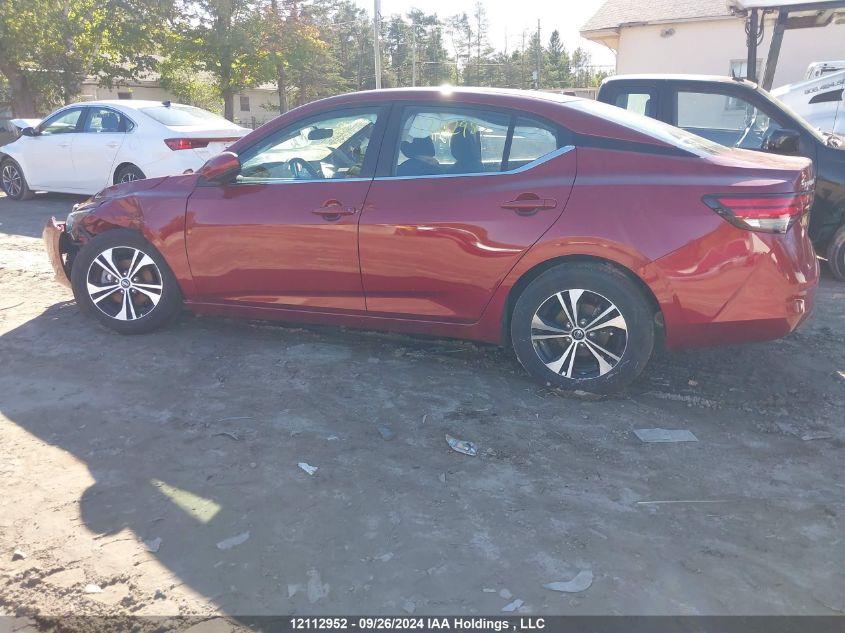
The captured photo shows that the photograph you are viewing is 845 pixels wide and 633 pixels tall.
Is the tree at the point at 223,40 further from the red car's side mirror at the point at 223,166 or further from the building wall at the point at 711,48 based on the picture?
the red car's side mirror at the point at 223,166

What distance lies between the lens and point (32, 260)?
298 inches

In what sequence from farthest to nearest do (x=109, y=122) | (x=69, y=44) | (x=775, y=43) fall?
(x=69, y=44), (x=109, y=122), (x=775, y=43)

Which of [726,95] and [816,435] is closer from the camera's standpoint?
[816,435]

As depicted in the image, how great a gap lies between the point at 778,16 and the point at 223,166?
755 centimetres

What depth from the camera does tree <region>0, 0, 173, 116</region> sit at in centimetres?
2222

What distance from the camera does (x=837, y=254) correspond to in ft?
21.5

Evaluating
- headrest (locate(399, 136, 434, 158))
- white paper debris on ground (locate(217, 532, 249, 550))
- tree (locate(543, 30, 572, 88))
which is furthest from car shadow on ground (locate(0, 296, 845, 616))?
tree (locate(543, 30, 572, 88))

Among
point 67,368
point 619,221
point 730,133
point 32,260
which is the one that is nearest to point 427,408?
point 619,221

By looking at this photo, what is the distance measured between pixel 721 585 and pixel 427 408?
6.06 feet

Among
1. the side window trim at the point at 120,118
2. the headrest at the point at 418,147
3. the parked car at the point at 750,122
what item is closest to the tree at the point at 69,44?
the side window trim at the point at 120,118

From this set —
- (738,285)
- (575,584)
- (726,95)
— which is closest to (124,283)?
(575,584)

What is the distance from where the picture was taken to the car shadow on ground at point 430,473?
263cm

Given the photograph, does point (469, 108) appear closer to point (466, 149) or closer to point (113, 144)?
point (466, 149)

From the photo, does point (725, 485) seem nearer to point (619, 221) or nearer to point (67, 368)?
point (619, 221)
